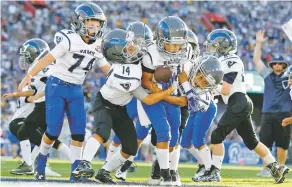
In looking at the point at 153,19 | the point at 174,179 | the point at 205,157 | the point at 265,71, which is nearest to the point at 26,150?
the point at 205,157

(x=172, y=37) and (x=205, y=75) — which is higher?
(x=172, y=37)

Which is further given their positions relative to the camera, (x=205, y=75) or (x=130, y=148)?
(x=130, y=148)

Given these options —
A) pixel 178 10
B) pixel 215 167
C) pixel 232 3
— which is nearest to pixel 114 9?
pixel 178 10

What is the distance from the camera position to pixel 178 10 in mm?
25875

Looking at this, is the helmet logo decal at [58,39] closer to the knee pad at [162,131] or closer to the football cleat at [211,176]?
the knee pad at [162,131]

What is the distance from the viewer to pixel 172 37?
642 centimetres

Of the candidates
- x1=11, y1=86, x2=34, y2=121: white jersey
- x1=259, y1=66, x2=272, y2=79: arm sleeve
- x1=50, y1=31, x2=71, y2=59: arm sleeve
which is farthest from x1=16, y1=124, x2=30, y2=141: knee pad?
x1=259, y1=66, x2=272, y2=79: arm sleeve

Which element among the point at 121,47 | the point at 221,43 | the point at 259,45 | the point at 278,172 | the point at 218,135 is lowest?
the point at 278,172

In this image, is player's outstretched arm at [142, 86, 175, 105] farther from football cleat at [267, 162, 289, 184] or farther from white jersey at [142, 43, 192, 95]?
football cleat at [267, 162, 289, 184]

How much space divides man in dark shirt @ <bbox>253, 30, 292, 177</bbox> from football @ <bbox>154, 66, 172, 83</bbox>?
11.4 ft

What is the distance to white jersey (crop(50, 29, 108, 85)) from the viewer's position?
22.9 feet

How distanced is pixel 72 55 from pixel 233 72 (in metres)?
1.93

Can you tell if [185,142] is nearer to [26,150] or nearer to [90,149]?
[26,150]

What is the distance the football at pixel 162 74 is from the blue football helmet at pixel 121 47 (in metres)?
0.25
